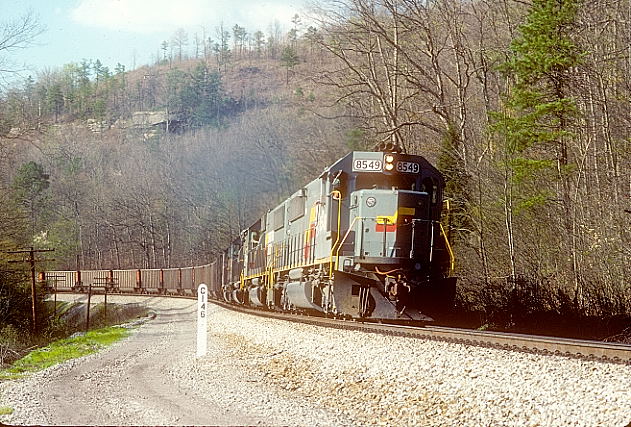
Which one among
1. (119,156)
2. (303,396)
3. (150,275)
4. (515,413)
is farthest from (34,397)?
(119,156)

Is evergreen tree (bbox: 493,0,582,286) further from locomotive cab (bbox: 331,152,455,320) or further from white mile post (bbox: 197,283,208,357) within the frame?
white mile post (bbox: 197,283,208,357)

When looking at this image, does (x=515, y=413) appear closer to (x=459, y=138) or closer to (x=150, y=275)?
(x=459, y=138)

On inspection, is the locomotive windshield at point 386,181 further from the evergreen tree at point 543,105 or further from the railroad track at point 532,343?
the evergreen tree at point 543,105

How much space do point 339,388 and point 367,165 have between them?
6907mm

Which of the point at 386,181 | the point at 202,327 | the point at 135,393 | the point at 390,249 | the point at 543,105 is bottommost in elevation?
the point at 135,393

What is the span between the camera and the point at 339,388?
32.3 feet

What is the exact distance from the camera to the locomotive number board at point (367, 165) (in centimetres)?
1588

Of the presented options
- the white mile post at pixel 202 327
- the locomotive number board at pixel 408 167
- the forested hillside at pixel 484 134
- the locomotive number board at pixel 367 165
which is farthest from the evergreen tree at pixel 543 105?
the white mile post at pixel 202 327

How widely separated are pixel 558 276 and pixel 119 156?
8139 centimetres

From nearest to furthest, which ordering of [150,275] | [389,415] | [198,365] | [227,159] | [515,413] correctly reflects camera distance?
[515,413], [389,415], [198,365], [150,275], [227,159]

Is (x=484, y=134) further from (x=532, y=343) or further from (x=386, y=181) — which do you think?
(x=532, y=343)

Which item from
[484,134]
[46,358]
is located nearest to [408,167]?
[46,358]

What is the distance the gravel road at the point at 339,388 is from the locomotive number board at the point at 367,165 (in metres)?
3.65

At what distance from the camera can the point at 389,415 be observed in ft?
27.1
